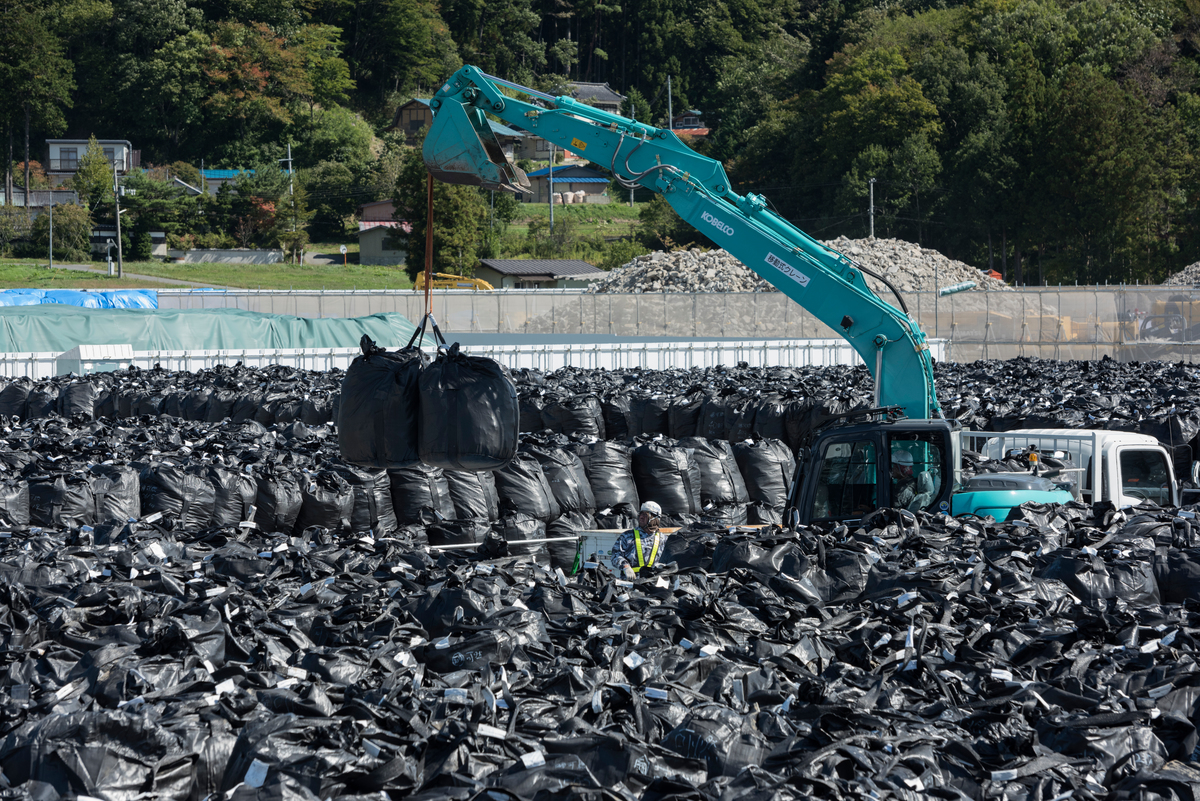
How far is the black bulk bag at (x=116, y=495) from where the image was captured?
922 cm

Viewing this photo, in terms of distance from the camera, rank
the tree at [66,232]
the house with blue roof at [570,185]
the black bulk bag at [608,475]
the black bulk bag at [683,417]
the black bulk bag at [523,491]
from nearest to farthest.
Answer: the black bulk bag at [523,491]
the black bulk bag at [608,475]
the black bulk bag at [683,417]
the tree at [66,232]
the house with blue roof at [570,185]

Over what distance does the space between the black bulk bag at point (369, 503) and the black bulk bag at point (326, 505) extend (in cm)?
6

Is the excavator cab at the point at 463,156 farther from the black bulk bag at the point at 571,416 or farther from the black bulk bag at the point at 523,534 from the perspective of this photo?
the black bulk bag at the point at 571,416

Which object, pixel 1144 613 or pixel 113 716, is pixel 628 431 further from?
pixel 113 716

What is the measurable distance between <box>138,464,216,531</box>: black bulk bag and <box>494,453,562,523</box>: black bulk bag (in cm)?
245

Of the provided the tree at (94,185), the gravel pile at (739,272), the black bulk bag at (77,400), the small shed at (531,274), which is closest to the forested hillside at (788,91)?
the gravel pile at (739,272)

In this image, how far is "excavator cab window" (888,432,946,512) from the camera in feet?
25.0

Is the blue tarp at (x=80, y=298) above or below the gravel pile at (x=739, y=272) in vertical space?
below

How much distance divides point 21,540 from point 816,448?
207 inches

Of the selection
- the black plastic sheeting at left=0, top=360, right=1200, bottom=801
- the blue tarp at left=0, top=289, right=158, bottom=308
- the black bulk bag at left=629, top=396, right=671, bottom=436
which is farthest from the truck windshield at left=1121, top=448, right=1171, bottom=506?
the blue tarp at left=0, top=289, right=158, bottom=308

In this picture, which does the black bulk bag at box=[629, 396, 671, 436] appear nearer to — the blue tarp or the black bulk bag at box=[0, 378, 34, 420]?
the black bulk bag at box=[0, 378, 34, 420]

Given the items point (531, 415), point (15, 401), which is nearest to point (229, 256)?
point (15, 401)

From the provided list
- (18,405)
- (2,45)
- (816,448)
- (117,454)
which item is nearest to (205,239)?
(2,45)

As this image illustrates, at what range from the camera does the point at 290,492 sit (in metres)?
9.55
